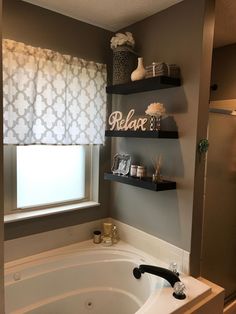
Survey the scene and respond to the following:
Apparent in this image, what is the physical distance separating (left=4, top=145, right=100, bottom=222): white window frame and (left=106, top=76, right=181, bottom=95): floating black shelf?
57 centimetres

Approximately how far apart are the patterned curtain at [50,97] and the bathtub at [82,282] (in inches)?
37.7

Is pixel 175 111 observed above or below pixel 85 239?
above

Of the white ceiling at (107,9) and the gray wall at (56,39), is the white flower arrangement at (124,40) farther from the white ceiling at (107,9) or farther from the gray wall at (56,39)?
the gray wall at (56,39)

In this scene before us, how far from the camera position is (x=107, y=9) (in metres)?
1.93

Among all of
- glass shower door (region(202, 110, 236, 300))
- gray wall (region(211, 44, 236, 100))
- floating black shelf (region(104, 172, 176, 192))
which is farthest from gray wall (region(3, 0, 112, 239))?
gray wall (region(211, 44, 236, 100))

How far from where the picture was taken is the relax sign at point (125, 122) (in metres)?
2.01

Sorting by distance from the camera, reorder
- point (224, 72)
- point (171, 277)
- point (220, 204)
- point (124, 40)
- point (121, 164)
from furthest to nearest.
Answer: point (224, 72)
point (121, 164)
point (220, 204)
point (124, 40)
point (171, 277)

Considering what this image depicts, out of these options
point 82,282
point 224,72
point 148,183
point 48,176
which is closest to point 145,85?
point 148,183

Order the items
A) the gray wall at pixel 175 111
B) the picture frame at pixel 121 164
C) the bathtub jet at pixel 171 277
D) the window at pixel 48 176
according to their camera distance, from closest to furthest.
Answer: the bathtub jet at pixel 171 277, the gray wall at pixel 175 111, the window at pixel 48 176, the picture frame at pixel 121 164

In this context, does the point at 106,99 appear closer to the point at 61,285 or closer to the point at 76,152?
the point at 76,152

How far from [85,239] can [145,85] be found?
148cm

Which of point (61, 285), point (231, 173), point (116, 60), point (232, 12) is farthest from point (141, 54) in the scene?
point (61, 285)

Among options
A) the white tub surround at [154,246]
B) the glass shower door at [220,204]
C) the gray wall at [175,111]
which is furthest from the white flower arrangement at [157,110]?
the white tub surround at [154,246]

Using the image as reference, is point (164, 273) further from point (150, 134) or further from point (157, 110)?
point (157, 110)
